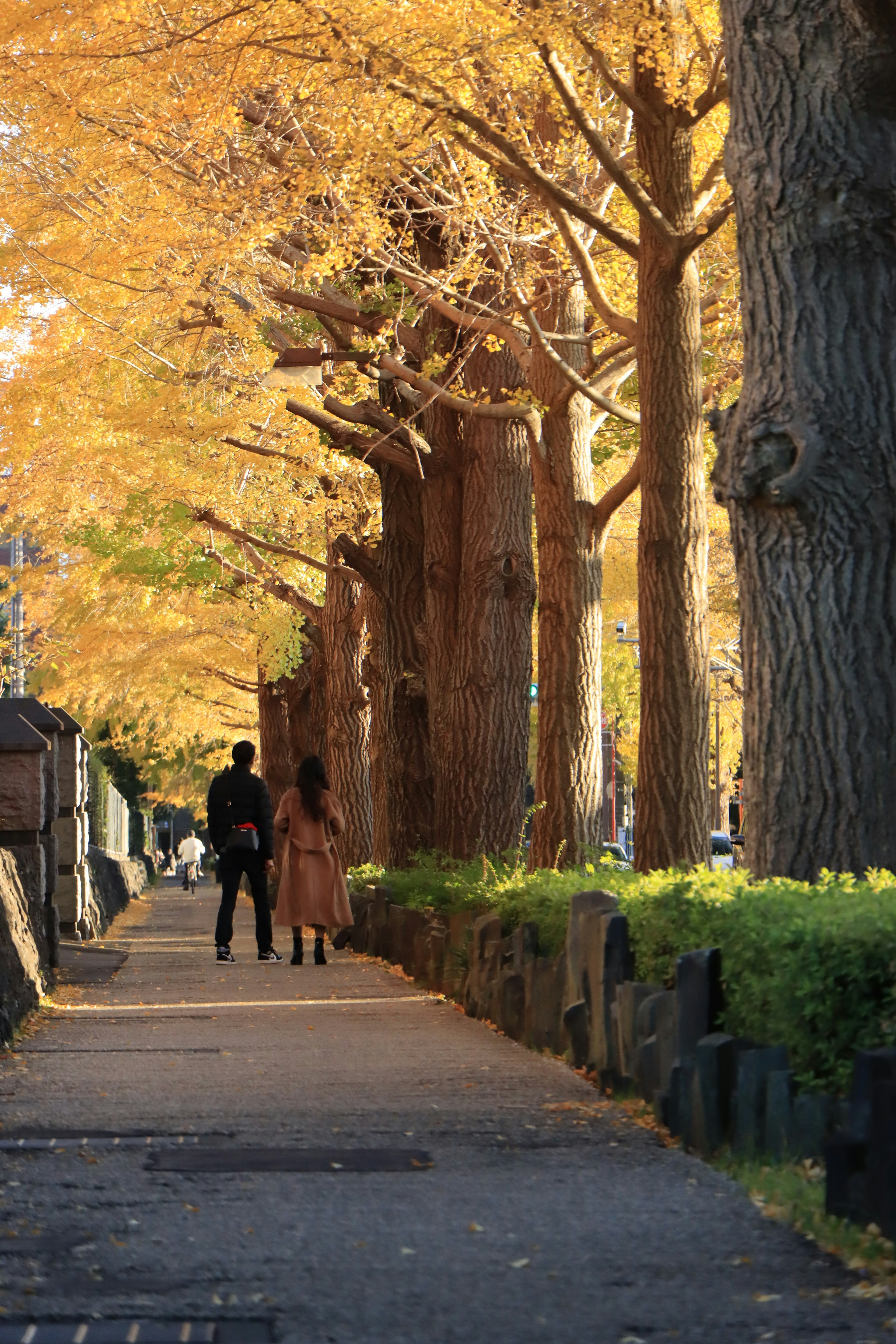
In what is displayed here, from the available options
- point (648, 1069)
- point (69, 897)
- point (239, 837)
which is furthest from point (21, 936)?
point (69, 897)

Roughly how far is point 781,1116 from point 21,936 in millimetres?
6453

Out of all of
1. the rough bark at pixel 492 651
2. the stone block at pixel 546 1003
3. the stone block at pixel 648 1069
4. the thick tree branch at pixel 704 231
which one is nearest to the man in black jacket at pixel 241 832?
the rough bark at pixel 492 651

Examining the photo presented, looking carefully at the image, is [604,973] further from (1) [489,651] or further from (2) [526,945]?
(1) [489,651]

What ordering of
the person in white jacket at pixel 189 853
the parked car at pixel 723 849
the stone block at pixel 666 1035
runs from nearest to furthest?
the stone block at pixel 666 1035, the parked car at pixel 723 849, the person in white jacket at pixel 189 853

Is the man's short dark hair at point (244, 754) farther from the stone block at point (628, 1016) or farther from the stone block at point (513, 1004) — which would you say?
the stone block at point (628, 1016)

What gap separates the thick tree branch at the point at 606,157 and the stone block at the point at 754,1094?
5655 mm

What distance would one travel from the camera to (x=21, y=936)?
10938 millimetres

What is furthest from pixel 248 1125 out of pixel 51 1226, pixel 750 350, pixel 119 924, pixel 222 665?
pixel 222 665

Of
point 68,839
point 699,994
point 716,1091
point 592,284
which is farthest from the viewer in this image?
point 68,839

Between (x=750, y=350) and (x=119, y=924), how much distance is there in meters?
23.4

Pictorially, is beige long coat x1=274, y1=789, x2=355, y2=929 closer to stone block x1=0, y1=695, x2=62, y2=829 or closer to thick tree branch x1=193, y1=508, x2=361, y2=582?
stone block x1=0, y1=695, x2=62, y2=829

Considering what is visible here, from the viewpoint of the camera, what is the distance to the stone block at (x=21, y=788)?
13047 millimetres

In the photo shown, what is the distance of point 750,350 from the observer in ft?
25.5

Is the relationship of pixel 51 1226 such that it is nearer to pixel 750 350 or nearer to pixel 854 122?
pixel 750 350
